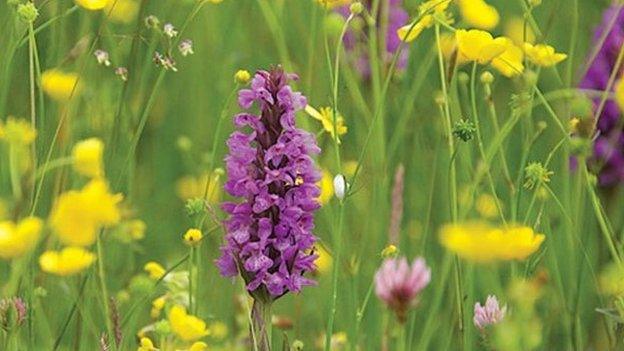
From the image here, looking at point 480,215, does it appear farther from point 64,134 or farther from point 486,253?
point 486,253

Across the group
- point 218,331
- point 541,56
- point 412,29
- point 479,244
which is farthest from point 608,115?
point 479,244

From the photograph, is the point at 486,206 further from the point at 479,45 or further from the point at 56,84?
the point at 56,84

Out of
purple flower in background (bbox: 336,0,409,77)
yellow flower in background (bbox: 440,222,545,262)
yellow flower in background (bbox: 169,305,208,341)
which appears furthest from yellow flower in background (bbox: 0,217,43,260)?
purple flower in background (bbox: 336,0,409,77)

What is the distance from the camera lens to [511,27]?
289cm

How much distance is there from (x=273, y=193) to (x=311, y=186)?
0.13 ft

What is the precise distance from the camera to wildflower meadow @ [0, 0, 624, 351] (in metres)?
1.56

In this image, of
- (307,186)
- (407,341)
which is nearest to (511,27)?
(407,341)

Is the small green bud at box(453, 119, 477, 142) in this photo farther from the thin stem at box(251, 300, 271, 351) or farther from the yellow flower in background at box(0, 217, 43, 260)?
the yellow flower in background at box(0, 217, 43, 260)

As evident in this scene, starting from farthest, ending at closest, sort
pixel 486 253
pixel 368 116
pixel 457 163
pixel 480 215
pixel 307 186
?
→ pixel 457 163 → pixel 368 116 → pixel 480 215 → pixel 307 186 → pixel 486 253

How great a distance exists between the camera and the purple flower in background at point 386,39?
2.80m

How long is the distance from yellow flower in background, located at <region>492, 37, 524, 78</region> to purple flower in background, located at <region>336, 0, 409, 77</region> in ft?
1.80

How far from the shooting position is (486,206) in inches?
88.8

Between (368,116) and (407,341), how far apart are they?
1.55 feet

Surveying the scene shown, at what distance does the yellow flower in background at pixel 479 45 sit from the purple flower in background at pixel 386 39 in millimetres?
798
